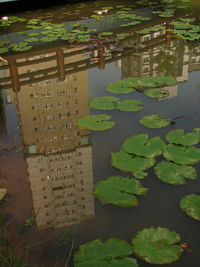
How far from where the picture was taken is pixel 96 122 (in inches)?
153

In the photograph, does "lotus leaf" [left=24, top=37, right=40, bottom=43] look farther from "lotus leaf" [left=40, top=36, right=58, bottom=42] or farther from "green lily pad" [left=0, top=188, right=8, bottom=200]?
"green lily pad" [left=0, top=188, right=8, bottom=200]

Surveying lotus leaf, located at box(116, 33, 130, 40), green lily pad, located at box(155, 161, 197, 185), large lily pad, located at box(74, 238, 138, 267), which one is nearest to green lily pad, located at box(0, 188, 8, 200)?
large lily pad, located at box(74, 238, 138, 267)

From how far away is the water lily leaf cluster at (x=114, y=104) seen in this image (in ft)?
13.8

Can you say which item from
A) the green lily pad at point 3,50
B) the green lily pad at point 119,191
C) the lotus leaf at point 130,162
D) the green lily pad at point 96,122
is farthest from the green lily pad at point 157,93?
the green lily pad at point 3,50

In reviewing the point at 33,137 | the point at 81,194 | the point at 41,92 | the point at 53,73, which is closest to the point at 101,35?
the point at 53,73

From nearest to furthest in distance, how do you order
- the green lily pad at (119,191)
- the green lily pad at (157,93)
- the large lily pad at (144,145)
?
the green lily pad at (119,191) → the large lily pad at (144,145) → the green lily pad at (157,93)

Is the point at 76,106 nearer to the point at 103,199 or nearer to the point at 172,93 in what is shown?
the point at 172,93

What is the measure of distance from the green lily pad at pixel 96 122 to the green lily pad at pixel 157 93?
0.88 m

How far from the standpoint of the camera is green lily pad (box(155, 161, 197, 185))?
2.91 m

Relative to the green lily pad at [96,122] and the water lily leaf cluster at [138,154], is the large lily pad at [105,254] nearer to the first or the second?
Result: the water lily leaf cluster at [138,154]

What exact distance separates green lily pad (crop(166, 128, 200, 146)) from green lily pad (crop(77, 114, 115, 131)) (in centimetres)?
76

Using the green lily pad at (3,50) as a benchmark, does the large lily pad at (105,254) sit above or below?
below

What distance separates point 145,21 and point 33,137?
5.42 m

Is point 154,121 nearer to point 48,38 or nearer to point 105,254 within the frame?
point 105,254
